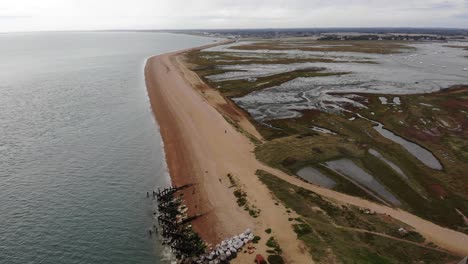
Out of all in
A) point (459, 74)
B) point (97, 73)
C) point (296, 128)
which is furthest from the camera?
point (97, 73)

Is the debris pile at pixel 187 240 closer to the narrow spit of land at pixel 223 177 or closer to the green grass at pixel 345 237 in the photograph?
the narrow spit of land at pixel 223 177

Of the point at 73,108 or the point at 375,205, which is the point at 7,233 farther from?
the point at 73,108

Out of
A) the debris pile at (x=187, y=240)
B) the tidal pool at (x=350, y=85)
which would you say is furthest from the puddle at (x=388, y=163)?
the debris pile at (x=187, y=240)

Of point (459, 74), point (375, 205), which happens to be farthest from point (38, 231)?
point (459, 74)

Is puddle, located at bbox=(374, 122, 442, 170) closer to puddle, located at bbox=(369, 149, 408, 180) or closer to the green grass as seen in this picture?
puddle, located at bbox=(369, 149, 408, 180)

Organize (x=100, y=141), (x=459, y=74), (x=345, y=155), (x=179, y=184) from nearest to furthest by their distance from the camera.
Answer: (x=179, y=184) < (x=345, y=155) < (x=100, y=141) < (x=459, y=74)
